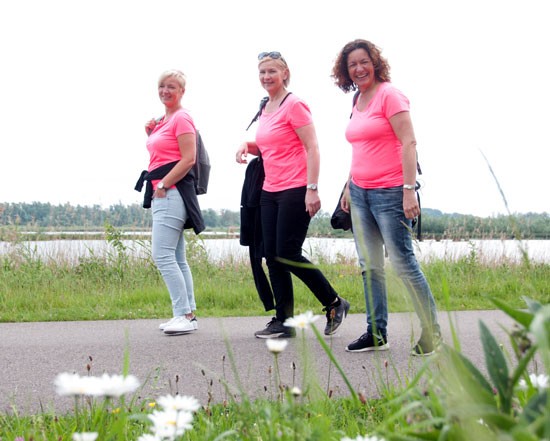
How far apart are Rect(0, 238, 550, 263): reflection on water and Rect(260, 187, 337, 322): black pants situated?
173 inches

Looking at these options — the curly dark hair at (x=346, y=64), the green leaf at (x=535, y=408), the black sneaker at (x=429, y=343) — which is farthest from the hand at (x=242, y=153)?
the green leaf at (x=535, y=408)

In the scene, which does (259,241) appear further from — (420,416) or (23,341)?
(420,416)

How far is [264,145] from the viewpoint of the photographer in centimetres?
495

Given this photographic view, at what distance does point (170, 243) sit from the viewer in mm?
5406

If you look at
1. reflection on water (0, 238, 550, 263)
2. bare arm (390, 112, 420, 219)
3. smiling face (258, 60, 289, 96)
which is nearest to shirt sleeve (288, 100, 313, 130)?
smiling face (258, 60, 289, 96)

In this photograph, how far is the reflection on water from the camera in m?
9.45

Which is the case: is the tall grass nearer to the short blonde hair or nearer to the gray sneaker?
the gray sneaker

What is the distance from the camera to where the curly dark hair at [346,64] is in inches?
171

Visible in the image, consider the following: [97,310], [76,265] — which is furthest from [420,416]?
[76,265]

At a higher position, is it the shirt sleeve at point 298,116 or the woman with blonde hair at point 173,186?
the shirt sleeve at point 298,116

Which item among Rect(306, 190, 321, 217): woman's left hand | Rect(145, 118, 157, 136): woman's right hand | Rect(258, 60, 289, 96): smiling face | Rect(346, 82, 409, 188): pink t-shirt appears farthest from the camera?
Rect(145, 118, 157, 136): woman's right hand

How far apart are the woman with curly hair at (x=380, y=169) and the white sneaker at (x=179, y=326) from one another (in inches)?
58.1

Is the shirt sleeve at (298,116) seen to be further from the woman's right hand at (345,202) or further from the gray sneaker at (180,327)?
the gray sneaker at (180,327)

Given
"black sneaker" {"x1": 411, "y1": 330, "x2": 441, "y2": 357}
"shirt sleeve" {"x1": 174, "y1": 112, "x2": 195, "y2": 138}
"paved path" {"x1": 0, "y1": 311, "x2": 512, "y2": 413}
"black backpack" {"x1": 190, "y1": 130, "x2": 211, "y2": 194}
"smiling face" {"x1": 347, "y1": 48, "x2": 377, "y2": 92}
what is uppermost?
"smiling face" {"x1": 347, "y1": 48, "x2": 377, "y2": 92}
